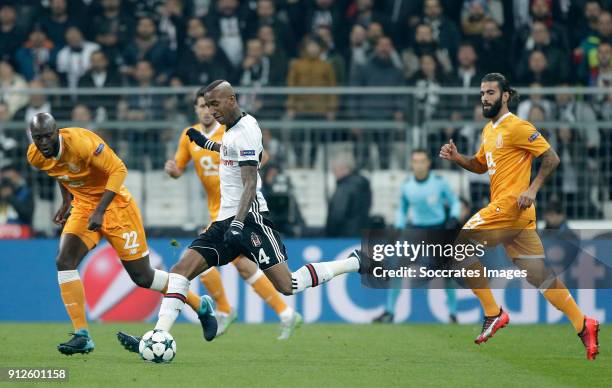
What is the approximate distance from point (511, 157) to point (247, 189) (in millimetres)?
2863

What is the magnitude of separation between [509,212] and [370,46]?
856cm

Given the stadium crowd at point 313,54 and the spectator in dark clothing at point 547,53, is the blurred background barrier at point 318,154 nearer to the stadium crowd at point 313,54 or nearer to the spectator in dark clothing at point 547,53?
the stadium crowd at point 313,54

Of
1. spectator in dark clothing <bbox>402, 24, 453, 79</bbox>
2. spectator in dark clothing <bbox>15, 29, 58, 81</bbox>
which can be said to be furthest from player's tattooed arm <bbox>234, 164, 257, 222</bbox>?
spectator in dark clothing <bbox>15, 29, 58, 81</bbox>

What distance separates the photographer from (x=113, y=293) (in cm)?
1711

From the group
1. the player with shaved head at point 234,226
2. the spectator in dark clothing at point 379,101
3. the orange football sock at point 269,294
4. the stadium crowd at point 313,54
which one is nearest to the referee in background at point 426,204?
the spectator in dark clothing at point 379,101

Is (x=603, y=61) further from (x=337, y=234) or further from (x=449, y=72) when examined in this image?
(x=337, y=234)

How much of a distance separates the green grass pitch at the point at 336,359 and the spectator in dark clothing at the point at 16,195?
274 cm

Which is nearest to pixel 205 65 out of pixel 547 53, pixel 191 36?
pixel 191 36

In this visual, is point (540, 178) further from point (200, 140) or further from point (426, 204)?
point (426, 204)

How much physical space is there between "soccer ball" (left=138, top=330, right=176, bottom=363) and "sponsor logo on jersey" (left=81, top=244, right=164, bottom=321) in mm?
6619

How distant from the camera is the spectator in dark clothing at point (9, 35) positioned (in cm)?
2055

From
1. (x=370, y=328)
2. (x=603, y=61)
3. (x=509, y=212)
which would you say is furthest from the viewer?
(x=603, y=61)

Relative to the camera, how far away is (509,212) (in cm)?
1187

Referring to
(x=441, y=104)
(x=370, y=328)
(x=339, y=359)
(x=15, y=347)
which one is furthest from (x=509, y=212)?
(x=441, y=104)
